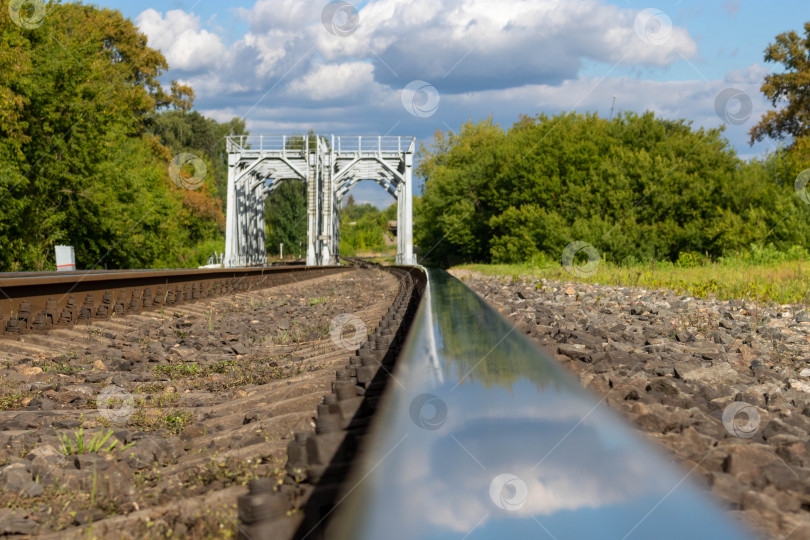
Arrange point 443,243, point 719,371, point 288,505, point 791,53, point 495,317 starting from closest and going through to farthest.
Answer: point 288,505 < point 719,371 < point 495,317 < point 791,53 < point 443,243

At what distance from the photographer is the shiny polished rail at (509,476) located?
1.24m

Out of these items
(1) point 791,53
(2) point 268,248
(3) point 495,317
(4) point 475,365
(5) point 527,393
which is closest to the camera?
(5) point 527,393

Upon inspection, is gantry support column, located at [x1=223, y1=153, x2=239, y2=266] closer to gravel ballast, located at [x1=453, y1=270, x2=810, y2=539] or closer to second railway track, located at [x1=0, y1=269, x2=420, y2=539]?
gravel ballast, located at [x1=453, y1=270, x2=810, y2=539]

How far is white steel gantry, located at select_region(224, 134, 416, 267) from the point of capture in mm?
42897

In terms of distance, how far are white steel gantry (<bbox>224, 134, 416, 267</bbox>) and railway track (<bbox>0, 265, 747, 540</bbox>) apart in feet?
120

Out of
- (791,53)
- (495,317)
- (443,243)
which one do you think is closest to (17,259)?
(495,317)

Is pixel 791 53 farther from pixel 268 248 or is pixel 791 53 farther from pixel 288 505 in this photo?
pixel 268 248

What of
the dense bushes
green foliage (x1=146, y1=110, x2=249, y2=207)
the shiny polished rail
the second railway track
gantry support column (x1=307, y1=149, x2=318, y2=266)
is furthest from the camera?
green foliage (x1=146, y1=110, x2=249, y2=207)

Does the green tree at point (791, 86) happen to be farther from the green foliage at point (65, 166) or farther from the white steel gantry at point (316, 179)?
the green foliage at point (65, 166)

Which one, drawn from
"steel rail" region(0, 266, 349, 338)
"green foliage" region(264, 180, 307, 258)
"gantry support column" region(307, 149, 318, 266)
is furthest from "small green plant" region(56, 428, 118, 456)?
"green foliage" region(264, 180, 307, 258)

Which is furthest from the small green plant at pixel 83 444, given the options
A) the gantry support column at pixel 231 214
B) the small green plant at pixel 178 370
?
the gantry support column at pixel 231 214

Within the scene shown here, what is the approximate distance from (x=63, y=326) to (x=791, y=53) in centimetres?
4699

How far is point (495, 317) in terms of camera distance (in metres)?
4.97

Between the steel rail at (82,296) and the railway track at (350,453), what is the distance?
1.59 meters
